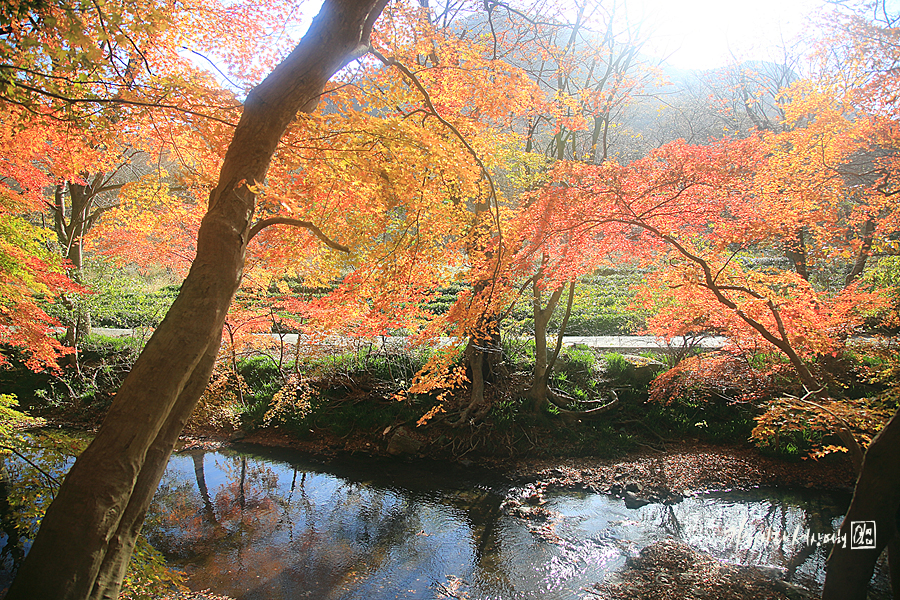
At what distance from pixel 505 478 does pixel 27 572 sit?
17.0 ft

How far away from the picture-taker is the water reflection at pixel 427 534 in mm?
4156

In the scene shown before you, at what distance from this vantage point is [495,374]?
7.44 m

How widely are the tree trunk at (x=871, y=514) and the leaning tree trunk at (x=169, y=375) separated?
148 inches

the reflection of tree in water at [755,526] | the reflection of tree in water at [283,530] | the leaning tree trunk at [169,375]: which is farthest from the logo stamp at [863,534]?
the leaning tree trunk at [169,375]

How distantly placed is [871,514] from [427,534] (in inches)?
151

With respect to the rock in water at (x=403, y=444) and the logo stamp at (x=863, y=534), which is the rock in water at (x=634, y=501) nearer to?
the logo stamp at (x=863, y=534)

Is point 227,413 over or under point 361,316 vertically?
under

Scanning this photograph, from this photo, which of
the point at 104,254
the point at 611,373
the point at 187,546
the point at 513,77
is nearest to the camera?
the point at 187,546

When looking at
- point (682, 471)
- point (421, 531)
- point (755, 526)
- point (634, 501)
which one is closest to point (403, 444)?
point (421, 531)

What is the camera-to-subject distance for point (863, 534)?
105 inches

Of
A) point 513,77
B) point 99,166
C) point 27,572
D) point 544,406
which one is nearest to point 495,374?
point 544,406

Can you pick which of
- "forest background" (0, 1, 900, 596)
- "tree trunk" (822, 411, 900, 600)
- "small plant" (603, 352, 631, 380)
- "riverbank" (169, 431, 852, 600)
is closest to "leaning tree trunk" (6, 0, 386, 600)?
"forest background" (0, 1, 900, 596)

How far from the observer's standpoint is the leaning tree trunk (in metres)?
1.86

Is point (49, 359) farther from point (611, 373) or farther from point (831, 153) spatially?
point (831, 153)
